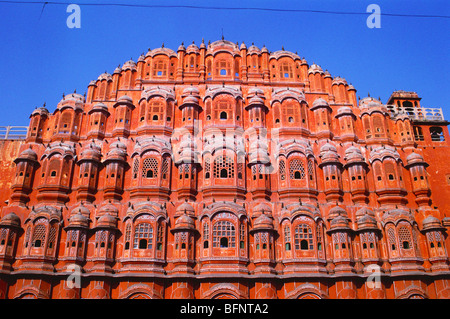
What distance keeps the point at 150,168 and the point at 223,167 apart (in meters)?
4.98

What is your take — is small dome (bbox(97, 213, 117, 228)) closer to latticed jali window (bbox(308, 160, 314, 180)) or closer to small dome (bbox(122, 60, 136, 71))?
small dome (bbox(122, 60, 136, 71))

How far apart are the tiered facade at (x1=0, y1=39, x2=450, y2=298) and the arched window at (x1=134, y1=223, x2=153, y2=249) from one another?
11 cm

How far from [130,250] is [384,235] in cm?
1626

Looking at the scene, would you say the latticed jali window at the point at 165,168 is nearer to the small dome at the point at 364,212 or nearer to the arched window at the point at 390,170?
the small dome at the point at 364,212

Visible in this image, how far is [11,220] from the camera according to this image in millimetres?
25438

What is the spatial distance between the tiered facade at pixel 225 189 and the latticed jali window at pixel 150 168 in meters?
0.15

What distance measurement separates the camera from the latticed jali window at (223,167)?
27.1 metres

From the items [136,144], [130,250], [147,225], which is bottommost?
[130,250]

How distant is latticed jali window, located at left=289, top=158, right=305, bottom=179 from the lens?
27484mm

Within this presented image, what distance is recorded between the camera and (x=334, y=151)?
93.6ft

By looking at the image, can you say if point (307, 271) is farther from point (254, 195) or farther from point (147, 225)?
point (147, 225)

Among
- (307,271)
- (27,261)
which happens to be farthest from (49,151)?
(307,271)

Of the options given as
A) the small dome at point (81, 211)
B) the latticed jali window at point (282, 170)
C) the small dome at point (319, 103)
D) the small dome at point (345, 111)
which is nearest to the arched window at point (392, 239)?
the latticed jali window at point (282, 170)

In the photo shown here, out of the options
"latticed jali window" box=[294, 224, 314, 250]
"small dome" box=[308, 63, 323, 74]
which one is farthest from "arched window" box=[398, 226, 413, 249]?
"small dome" box=[308, 63, 323, 74]
